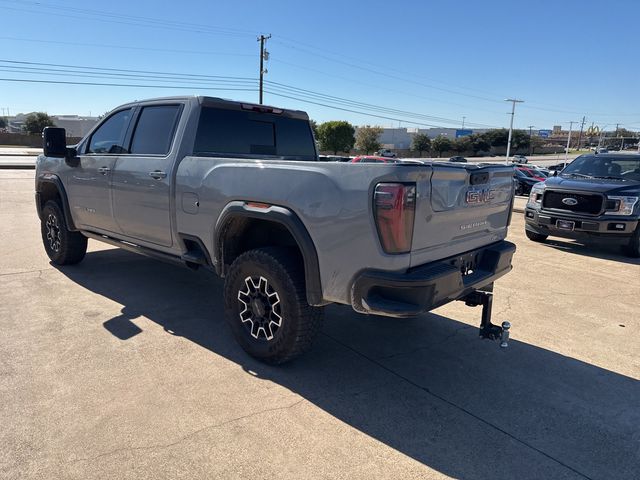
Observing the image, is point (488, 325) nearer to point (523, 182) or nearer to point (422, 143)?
point (523, 182)

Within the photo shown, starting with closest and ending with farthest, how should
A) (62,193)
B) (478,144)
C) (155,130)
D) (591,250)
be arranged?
(155,130) → (62,193) → (591,250) → (478,144)

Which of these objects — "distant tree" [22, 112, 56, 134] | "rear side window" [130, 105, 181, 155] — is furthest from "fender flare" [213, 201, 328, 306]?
"distant tree" [22, 112, 56, 134]

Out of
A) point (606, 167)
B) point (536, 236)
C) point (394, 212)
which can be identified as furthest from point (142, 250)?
point (606, 167)

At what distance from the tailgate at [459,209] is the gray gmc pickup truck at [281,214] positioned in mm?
13

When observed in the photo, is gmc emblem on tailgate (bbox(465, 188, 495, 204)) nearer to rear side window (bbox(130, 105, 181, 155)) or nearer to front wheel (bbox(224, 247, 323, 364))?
front wheel (bbox(224, 247, 323, 364))

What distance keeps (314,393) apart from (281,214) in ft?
4.14

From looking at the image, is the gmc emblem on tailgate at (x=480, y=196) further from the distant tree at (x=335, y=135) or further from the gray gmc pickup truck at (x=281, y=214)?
the distant tree at (x=335, y=135)

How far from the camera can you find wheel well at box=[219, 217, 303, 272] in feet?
12.2

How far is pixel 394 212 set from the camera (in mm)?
2793

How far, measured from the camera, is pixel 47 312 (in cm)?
452

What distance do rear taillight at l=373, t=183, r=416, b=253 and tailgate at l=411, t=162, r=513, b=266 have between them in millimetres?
81

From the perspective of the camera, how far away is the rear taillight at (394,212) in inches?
109

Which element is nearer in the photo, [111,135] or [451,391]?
[451,391]

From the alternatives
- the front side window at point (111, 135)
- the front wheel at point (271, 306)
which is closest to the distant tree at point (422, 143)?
the front side window at point (111, 135)
